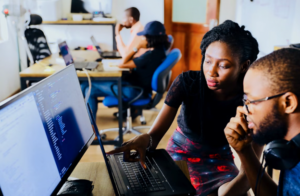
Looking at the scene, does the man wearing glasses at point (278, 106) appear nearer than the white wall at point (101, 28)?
Yes

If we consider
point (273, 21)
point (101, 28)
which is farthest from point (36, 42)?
point (273, 21)

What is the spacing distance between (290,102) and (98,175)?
654mm

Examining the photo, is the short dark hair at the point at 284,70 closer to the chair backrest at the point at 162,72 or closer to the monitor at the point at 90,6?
the chair backrest at the point at 162,72

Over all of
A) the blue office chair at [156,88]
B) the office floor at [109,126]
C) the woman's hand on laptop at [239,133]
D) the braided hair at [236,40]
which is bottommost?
the office floor at [109,126]

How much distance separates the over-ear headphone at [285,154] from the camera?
0.79m

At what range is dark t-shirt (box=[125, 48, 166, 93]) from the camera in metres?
2.59

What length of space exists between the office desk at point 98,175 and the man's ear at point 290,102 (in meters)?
0.40

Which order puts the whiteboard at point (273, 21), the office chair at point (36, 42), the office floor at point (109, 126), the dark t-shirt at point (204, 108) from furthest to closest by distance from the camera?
1. the office chair at point (36, 42)
2. the office floor at point (109, 126)
3. the whiteboard at point (273, 21)
4. the dark t-shirt at point (204, 108)

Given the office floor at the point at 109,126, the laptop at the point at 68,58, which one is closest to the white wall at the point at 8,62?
the office floor at the point at 109,126

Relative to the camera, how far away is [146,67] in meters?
2.60

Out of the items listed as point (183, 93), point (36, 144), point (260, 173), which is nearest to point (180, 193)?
point (260, 173)

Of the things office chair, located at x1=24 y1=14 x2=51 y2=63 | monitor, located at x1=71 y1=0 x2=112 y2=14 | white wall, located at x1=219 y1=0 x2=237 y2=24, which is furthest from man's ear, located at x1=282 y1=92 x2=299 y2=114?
monitor, located at x1=71 y1=0 x2=112 y2=14

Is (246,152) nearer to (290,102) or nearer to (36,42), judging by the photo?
(290,102)

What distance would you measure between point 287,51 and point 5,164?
2.53 ft
